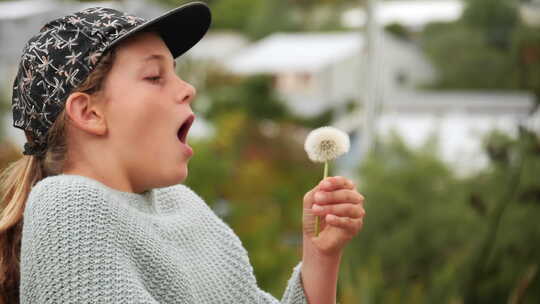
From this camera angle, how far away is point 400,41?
874 inches

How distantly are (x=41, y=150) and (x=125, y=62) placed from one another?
0.54ft

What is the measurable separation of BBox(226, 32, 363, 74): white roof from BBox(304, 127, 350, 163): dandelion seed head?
83.2ft

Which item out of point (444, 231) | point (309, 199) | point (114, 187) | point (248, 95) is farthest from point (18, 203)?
point (248, 95)

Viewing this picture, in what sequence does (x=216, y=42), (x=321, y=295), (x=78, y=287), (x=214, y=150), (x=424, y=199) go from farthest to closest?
(x=216, y=42), (x=214, y=150), (x=424, y=199), (x=321, y=295), (x=78, y=287)

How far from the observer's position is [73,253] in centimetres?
98

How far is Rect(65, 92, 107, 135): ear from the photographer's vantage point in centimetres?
108

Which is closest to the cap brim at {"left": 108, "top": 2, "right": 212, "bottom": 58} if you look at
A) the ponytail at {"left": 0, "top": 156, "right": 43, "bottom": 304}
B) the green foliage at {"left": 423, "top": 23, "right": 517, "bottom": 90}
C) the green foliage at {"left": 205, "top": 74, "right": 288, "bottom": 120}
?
the ponytail at {"left": 0, "top": 156, "right": 43, "bottom": 304}

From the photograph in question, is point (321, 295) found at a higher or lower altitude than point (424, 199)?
higher

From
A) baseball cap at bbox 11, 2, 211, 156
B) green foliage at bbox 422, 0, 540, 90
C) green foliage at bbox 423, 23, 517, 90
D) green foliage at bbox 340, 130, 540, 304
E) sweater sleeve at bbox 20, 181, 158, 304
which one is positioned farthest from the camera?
green foliage at bbox 423, 23, 517, 90

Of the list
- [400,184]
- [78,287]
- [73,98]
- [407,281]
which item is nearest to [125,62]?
[73,98]

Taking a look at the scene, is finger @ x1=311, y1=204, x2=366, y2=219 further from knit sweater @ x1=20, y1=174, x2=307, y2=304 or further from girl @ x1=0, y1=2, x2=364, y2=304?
knit sweater @ x1=20, y1=174, x2=307, y2=304

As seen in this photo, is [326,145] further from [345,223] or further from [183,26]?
[183,26]

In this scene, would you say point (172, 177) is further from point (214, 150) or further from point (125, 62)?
point (214, 150)

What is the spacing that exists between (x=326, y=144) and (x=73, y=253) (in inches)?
14.0
